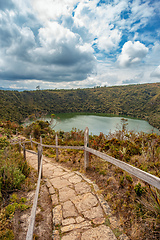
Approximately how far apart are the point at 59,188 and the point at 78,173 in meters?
0.82

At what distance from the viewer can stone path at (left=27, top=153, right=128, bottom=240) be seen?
65.7 inches

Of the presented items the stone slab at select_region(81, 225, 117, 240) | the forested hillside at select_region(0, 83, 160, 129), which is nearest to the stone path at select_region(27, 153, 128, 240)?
the stone slab at select_region(81, 225, 117, 240)

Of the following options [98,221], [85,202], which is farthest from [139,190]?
[85,202]

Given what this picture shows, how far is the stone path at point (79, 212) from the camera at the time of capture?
1.67 meters

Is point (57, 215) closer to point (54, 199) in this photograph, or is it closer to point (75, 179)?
point (54, 199)

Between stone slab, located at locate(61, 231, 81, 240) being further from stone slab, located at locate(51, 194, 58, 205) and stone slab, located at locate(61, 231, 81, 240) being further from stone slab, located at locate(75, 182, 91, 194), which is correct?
stone slab, located at locate(75, 182, 91, 194)

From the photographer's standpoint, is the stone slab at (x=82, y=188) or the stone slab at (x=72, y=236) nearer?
the stone slab at (x=72, y=236)

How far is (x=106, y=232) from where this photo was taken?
1.67 metres

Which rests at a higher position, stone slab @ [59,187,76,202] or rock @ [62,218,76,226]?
rock @ [62,218,76,226]

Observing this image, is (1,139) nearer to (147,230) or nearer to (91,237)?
(91,237)

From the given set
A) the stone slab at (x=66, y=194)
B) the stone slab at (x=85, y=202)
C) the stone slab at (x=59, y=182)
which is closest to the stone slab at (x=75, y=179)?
the stone slab at (x=59, y=182)

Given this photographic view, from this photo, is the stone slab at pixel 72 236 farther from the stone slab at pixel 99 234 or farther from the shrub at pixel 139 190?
the shrub at pixel 139 190

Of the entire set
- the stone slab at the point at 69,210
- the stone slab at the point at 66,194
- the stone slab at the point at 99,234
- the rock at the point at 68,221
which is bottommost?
the stone slab at the point at 66,194

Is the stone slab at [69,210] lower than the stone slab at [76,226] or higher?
lower
